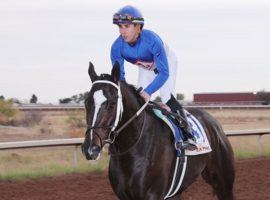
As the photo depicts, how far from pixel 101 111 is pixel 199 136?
214 cm

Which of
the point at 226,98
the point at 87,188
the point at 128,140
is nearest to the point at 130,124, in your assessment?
the point at 128,140

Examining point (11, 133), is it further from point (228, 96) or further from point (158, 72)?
point (228, 96)

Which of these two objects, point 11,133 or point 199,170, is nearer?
point 199,170

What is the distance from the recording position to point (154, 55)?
6012mm

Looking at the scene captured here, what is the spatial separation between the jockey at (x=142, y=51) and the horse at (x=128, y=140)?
251 millimetres

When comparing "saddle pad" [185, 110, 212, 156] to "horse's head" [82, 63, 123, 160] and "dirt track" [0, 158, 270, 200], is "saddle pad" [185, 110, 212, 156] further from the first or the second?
"dirt track" [0, 158, 270, 200]

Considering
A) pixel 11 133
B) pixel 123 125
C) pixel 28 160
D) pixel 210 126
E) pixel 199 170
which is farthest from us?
pixel 11 133

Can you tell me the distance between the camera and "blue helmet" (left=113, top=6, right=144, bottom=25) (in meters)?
5.71

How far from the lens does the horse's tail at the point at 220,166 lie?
7421 mm

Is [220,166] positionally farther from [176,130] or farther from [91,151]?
[91,151]

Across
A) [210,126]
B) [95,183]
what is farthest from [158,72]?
[95,183]

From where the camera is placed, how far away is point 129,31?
5.84 metres

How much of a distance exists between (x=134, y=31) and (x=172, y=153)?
1273mm

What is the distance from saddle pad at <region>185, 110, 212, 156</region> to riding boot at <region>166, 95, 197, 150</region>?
12 cm
